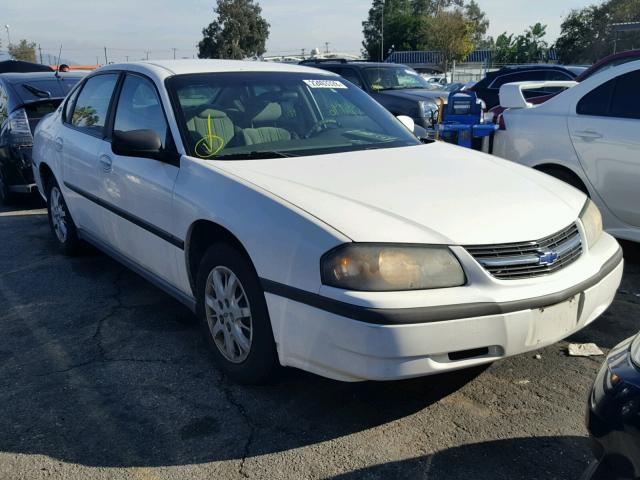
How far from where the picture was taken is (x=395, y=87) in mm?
11328

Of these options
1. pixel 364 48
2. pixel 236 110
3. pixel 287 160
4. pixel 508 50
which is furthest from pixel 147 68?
pixel 364 48

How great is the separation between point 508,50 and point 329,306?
160 ft

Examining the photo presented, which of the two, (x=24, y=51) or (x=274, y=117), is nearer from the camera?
(x=274, y=117)

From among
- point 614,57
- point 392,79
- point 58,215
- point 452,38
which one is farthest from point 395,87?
point 452,38

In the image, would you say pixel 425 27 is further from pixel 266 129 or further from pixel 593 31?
pixel 266 129

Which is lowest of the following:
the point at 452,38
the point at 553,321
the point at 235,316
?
the point at 235,316

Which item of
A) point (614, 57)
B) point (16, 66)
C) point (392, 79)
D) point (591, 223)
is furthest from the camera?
point (16, 66)

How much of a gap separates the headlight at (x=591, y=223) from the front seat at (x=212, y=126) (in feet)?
6.33

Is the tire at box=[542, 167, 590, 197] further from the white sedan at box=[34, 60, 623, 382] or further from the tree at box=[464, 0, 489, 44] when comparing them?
the tree at box=[464, 0, 489, 44]

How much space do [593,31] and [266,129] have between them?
44.5 metres

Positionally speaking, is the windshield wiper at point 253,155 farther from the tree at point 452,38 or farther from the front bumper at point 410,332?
the tree at point 452,38

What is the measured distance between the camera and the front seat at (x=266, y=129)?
369 cm

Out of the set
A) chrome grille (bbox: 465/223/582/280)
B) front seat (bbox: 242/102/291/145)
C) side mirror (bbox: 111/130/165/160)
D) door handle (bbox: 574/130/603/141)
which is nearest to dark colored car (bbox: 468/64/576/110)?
door handle (bbox: 574/130/603/141)

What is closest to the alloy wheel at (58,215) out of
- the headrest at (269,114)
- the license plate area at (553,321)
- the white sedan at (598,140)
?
the headrest at (269,114)
